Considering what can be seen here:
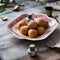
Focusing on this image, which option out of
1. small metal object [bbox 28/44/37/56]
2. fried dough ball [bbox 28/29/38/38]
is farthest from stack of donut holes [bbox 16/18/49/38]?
small metal object [bbox 28/44/37/56]

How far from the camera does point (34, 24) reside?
106 centimetres

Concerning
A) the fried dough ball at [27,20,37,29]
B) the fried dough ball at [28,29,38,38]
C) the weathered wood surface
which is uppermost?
the fried dough ball at [27,20,37,29]

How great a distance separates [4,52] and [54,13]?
28.3 inches

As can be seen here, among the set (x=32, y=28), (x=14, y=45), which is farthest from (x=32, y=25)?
(x=14, y=45)

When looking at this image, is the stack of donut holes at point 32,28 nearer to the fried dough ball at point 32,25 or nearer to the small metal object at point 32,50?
the fried dough ball at point 32,25

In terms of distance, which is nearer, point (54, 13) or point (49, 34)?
point (49, 34)

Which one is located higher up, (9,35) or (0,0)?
(0,0)

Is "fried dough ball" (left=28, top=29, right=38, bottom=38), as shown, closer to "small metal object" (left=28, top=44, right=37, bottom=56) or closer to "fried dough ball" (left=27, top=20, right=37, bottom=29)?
"fried dough ball" (left=27, top=20, right=37, bottom=29)

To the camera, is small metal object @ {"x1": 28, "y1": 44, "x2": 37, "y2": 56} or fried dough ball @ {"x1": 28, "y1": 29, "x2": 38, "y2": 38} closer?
small metal object @ {"x1": 28, "y1": 44, "x2": 37, "y2": 56}

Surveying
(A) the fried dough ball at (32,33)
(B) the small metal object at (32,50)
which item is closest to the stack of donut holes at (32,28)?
(A) the fried dough ball at (32,33)

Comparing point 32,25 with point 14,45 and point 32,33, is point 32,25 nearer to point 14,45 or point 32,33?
point 32,33

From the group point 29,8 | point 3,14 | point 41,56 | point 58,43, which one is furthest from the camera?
point 29,8

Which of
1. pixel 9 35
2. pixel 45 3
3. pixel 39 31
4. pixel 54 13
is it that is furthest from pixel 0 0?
pixel 39 31

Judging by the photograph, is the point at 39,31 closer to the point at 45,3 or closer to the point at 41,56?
the point at 41,56
